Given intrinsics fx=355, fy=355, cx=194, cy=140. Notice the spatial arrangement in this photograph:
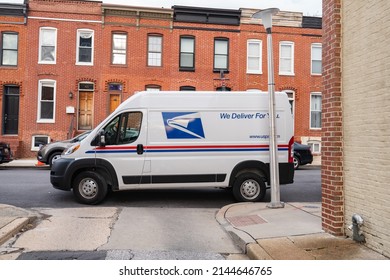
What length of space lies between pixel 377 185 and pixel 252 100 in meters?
4.21

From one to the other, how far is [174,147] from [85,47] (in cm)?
1368

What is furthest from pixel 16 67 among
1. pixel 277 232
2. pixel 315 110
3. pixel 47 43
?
pixel 277 232

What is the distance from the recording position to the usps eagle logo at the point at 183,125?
7.98 meters

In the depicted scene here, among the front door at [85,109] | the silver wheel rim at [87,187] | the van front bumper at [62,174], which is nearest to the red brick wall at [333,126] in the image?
the silver wheel rim at [87,187]

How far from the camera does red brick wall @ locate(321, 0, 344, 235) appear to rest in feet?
16.7

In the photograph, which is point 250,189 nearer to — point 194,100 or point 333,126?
point 194,100

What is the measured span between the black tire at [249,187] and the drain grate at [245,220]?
158 centimetres

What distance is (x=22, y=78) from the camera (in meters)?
18.9

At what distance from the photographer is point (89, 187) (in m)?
7.95

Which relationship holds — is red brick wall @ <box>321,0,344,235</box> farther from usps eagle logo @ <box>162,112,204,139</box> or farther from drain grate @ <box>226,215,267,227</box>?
usps eagle logo @ <box>162,112,204,139</box>

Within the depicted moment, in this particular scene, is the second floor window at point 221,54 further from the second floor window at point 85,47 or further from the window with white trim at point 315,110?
the second floor window at point 85,47

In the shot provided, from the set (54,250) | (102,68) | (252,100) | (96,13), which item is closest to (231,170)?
(252,100)

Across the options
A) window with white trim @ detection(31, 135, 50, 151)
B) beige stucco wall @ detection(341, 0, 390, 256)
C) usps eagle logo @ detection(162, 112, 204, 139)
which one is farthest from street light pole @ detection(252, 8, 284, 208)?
window with white trim @ detection(31, 135, 50, 151)

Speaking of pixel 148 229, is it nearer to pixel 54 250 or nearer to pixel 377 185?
pixel 54 250
